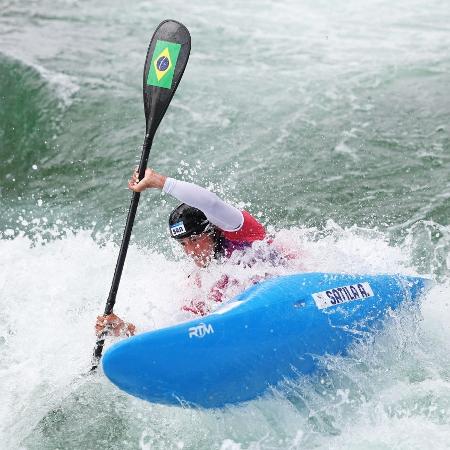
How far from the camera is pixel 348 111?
9.30m

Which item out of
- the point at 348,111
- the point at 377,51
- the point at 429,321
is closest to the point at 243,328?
the point at 429,321

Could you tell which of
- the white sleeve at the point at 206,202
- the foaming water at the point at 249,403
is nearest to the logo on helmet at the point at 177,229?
the white sleeve at the point at 206,202

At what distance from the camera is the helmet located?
15.6 ft

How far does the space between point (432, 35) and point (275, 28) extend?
8.21ft

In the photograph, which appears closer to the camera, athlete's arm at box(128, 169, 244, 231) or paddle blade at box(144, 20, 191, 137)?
athlete's arm at box(128, 169, 244, 231)

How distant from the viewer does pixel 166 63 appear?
17.5ft

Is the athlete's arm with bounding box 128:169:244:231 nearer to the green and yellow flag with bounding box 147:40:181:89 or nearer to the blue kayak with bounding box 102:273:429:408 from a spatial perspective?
the blue kayak with bounding box 102:273:429:408

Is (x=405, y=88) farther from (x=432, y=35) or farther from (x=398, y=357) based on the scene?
(x=398, y=357)

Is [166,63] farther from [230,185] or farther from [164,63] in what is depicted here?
[230,185]

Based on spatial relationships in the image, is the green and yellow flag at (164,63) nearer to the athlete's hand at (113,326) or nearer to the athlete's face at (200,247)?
the athlete's face at (200,247)

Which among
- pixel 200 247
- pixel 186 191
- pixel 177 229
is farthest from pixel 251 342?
pixel 186 191

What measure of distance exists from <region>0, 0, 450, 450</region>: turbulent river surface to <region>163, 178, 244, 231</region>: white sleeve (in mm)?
548

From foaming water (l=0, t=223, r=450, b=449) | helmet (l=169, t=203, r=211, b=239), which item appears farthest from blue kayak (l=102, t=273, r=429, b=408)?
helmet (l=169, t=203, r=211, b=239)

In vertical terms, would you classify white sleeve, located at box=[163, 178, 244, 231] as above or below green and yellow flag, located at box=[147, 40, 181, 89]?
below
